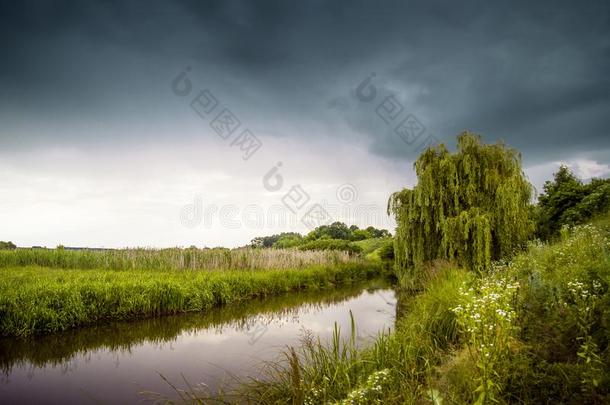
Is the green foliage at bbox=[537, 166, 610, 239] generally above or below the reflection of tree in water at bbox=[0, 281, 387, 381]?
above

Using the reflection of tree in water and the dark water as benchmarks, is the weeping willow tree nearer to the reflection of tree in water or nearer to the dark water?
the dark water

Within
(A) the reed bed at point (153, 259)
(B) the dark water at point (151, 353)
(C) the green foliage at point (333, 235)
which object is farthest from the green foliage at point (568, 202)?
(C) the green foliage at point (333, 235)

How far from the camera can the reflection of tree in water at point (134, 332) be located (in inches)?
282

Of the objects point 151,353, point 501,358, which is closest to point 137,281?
point 151,353

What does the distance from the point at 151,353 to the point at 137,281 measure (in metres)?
4.58

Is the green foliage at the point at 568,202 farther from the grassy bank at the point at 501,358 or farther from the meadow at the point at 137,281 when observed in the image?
the meadow at the point at 137,281

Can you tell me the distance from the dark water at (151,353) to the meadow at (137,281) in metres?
0.54

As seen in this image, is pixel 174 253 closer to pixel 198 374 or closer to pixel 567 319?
pixel 198 374

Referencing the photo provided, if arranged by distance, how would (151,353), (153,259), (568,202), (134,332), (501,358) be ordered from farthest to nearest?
(153,259)
(568,202)
(134,332)
(151,353)
(501,358)

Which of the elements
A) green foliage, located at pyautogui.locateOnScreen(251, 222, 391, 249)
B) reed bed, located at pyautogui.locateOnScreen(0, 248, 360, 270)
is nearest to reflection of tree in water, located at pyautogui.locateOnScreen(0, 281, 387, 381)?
reed bed, located at pyautogui.locateOnScreen(0, 248, 360, 270)

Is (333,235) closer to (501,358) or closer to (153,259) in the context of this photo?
(153,259)

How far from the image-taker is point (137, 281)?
11.7 meters

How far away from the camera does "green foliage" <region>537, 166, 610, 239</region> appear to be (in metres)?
14.0

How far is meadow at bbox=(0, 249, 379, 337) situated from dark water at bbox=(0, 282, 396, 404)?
54 centimetres
